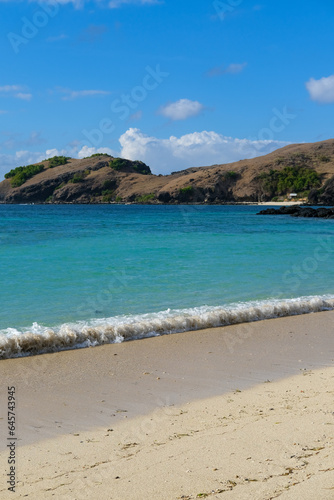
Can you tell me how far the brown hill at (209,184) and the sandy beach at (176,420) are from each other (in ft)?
336

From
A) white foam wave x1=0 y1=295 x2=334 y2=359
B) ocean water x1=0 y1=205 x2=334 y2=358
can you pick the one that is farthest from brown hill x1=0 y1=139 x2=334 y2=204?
white foam wave x1=0 y1=295 x2=334 y2=359

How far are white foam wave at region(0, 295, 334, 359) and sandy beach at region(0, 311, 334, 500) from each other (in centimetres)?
32

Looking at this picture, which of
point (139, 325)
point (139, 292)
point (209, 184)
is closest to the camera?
point (139, 325)

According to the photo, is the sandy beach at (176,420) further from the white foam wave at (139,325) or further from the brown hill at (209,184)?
the brown hill at (209,184)

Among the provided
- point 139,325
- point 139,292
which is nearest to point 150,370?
point 139,325

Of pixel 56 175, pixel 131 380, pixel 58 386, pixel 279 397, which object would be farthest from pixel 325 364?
pixel 56 175

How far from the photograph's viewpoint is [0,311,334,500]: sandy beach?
12.7 ft

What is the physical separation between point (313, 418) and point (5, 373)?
13.7 feet

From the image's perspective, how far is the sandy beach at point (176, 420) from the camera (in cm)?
388

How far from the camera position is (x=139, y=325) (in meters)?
9.08

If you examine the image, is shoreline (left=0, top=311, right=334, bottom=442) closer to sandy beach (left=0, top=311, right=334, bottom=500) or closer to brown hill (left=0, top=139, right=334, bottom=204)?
sandy beach (left=0, top=311, right=334, bottom=500)

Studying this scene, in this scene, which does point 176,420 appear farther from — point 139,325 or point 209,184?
point 209,184

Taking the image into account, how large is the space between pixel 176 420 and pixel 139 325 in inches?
152

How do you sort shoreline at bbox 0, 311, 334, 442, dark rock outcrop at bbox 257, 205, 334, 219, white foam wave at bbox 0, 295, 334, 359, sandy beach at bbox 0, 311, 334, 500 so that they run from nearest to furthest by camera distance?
sandy beach at bbox 0, 311, 334, 500 → shoreline at bbox 0, 311, 334, 442 → white foam wave at bbox 0, 295, 334, 359 → dark rock outcrop at bbox 257, 205, 334, 219
